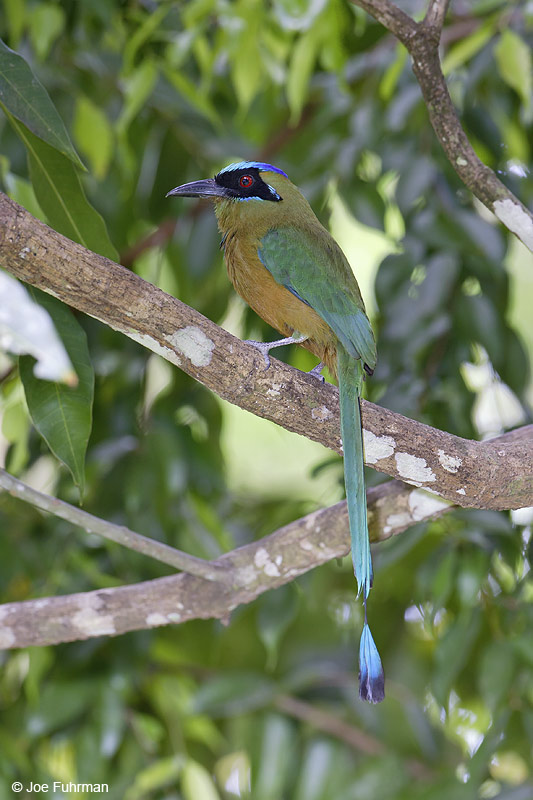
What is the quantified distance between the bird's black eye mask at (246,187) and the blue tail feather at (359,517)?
27.0 inches

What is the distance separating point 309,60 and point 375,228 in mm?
536

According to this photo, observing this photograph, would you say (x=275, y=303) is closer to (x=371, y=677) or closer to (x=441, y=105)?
(x=441, y=105)

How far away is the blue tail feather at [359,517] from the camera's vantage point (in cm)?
186

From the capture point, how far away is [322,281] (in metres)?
Result: 2.22

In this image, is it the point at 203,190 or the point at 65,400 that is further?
the point at 203,190

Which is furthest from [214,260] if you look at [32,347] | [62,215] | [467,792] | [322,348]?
[32,347]

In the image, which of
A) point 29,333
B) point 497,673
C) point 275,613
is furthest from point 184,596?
point 29,333

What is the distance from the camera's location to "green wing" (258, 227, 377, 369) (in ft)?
7.06

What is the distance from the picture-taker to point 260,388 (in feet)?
5.84

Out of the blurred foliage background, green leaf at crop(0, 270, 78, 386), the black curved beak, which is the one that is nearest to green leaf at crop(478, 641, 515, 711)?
the blurred foliage background

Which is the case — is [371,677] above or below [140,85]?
below

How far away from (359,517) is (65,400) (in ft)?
2.08

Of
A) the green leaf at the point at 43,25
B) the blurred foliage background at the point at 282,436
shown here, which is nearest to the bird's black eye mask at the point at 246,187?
the blurred foliage background at the point at 282,436

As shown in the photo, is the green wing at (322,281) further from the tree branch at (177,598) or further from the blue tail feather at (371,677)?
the blue tail feather at (371,677)
